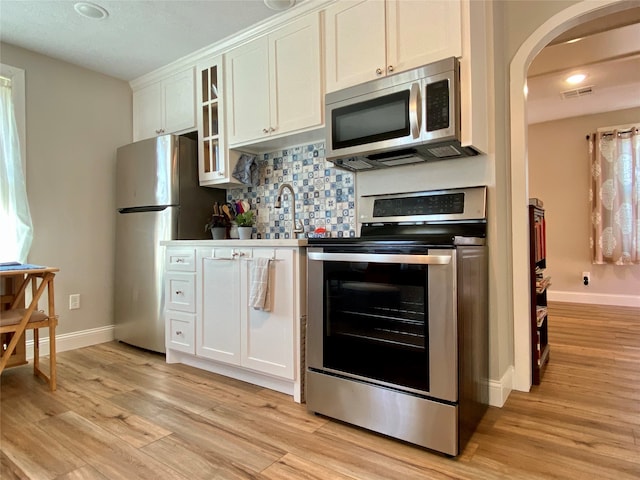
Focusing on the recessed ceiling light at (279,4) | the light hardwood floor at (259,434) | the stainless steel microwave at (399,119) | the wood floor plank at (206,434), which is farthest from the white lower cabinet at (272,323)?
the recessed ceiling light at (279,4)

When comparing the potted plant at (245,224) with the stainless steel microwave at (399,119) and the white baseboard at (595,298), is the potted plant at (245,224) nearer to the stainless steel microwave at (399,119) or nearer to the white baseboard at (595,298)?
the stainless steel microwave at (399,119)

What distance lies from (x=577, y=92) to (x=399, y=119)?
3.33m

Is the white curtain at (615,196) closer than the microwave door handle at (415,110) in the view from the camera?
No

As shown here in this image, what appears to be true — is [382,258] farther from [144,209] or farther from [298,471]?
[144,209]

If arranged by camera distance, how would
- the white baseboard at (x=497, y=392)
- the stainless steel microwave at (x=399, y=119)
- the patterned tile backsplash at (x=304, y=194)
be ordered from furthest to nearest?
the patterned tile backsplash at (x=304, y=194) < the white baseboard at (x=497, y=392) < the stainless steel microwave at (x=399, y=119)

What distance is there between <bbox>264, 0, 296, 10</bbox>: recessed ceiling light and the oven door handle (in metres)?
1.57

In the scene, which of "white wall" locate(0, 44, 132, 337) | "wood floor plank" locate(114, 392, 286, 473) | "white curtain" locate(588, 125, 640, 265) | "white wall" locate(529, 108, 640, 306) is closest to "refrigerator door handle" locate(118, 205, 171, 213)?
"white wall" locate(0, 44, 132, 337)

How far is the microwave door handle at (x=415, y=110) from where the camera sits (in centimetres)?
181

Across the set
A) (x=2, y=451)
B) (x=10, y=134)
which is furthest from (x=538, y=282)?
(x=10, y=134)

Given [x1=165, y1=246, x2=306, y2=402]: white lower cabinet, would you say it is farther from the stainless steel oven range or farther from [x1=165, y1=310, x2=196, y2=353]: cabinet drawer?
the stainless steel oven range

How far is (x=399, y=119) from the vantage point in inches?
73.9

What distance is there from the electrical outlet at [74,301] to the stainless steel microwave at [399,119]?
2507 millimetres

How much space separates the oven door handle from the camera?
4.81 ft

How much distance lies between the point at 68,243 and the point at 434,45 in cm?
310
